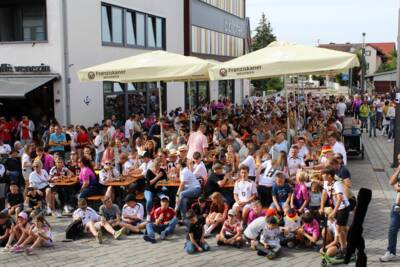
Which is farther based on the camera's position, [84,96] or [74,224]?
[84,96]

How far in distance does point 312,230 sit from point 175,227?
283 centimetres

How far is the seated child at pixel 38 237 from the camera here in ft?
30.2

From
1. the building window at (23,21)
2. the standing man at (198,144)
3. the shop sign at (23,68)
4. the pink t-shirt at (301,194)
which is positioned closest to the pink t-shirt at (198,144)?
the standing man at (198,144)

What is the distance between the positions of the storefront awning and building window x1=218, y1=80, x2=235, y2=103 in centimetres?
2324

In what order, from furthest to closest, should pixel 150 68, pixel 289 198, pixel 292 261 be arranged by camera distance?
pixel 150 68 → pixel 289 198 → pixel 292 261

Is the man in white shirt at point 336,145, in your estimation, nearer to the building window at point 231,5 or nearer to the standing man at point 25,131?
the standing man at point 25,131

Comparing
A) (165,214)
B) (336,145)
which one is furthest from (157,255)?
(336,145)

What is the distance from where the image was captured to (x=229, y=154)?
11539 millimetres

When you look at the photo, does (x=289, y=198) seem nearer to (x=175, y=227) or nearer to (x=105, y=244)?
(x=175, y=227)

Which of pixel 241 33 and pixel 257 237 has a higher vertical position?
pixel 241 33

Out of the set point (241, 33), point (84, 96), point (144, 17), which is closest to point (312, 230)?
point (84, 96)

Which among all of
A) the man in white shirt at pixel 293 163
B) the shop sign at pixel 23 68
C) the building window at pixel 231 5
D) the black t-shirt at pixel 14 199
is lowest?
the black t-shirt at pixel 14 199

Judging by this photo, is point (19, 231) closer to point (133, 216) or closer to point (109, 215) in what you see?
point (109, 215)

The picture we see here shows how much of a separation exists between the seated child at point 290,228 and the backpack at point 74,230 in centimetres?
384
